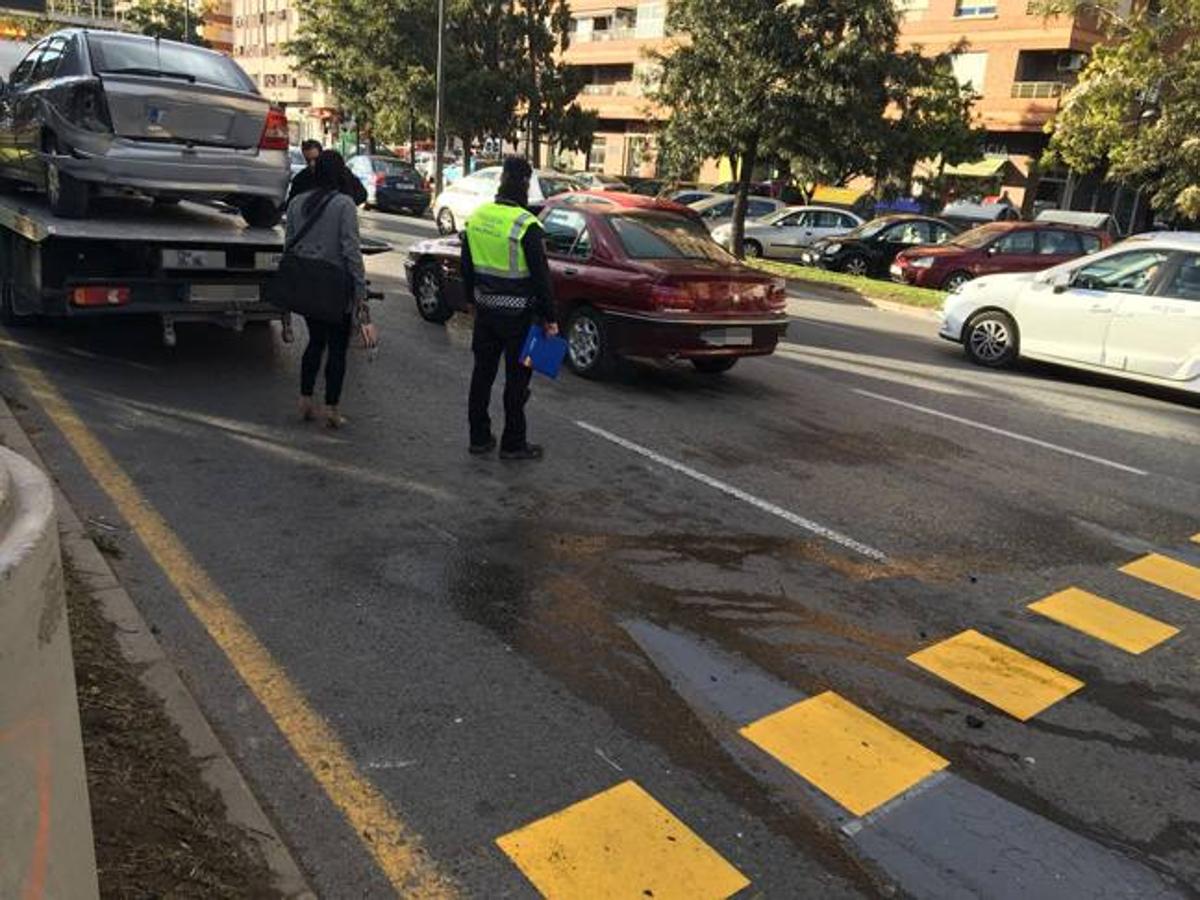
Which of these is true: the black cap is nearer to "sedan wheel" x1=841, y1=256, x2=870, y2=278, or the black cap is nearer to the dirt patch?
the dirt patch

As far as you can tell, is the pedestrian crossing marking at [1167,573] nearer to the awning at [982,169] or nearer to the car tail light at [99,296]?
the car tail light at [99,296]

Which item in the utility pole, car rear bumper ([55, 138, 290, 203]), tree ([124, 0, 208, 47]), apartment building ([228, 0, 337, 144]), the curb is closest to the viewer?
the curb

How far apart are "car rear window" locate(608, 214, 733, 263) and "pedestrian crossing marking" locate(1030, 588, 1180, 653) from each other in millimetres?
4791

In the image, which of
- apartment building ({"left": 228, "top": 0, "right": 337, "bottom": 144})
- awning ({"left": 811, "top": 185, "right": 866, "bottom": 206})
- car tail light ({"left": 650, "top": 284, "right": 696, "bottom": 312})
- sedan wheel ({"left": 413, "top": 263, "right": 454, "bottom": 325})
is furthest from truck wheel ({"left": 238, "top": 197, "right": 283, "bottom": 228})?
apartment building ({"left": 228, "top": 0, "right": 337, "bottom": 144})

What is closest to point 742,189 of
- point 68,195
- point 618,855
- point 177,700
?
point 68,195

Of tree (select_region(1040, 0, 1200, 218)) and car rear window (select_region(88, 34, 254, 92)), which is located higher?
tree (select_region(1040, 0, 1200, 218))

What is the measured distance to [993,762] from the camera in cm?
360

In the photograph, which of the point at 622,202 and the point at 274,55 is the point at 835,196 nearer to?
the point at 622,202

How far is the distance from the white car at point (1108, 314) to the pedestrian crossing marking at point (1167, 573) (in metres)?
5.19

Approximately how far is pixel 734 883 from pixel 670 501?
A: 130 inches

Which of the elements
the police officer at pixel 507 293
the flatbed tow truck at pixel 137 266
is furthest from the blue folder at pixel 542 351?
the flatbed tow truck at pixel 137 266

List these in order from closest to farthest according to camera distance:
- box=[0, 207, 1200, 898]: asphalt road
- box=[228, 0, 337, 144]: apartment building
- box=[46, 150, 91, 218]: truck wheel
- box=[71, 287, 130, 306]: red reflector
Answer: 1. box=[0, 207, 1200, 898]: asphalt road
2. box=[71, 287, 130, 306]: red reflector
3. box=[46, 150, 91, 218]: truck wheel
4. box=[228, 0, 337, 144]: apartment building

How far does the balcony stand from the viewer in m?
40.8

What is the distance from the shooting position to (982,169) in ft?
141
